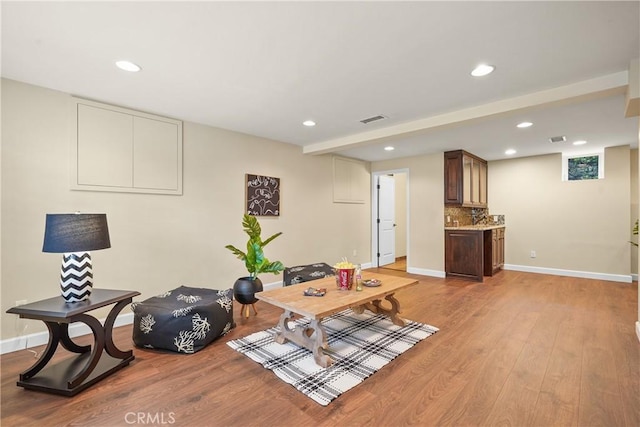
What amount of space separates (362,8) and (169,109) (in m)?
2.56

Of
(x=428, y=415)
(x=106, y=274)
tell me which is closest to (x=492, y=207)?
(x=428, y=415)

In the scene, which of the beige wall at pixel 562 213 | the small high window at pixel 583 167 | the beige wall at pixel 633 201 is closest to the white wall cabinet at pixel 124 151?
the beige wall at pixel 562 213

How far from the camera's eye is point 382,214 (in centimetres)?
683

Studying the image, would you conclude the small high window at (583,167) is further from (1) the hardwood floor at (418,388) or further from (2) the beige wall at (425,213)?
(1) the hardwood floor at (418,388)

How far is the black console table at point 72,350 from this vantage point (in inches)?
76.1

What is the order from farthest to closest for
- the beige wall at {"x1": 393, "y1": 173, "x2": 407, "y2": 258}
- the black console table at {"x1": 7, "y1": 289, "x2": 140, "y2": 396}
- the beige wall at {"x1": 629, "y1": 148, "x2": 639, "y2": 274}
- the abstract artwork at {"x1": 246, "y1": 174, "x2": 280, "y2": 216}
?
the beige wall at {"x1": 393, "y1": 173, "x2": 407, "y2": 258} < the beige wall at {"x1": 629, "y1": 148, "x2": 639, "y2": 274} < the abstract artwork at {"x1": 246, "y1": 174, "x2": 280, "y2": 216} < the black console table at {"x1": 7, "y1": 289, "x2": 140, "y2": 396}

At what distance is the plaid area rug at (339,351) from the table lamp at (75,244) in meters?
1.29

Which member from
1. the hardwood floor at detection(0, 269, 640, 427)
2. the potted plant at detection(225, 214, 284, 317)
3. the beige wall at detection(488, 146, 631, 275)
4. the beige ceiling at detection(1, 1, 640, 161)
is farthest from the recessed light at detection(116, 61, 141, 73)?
the beige wall at detection(488, 146, 631, 275)

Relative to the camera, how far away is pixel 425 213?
229 inches

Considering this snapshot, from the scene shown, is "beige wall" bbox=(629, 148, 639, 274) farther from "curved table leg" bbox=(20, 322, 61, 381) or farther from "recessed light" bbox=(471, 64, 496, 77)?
"curved table leg" bbox=(20, 322, 61, 381)

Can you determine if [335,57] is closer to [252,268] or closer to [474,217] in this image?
[252,268]

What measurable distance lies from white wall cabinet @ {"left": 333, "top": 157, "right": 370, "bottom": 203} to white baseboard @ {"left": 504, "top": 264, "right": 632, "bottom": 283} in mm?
3527

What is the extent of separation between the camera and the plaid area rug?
6.82 feet

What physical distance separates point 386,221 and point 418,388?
5.13 metres
